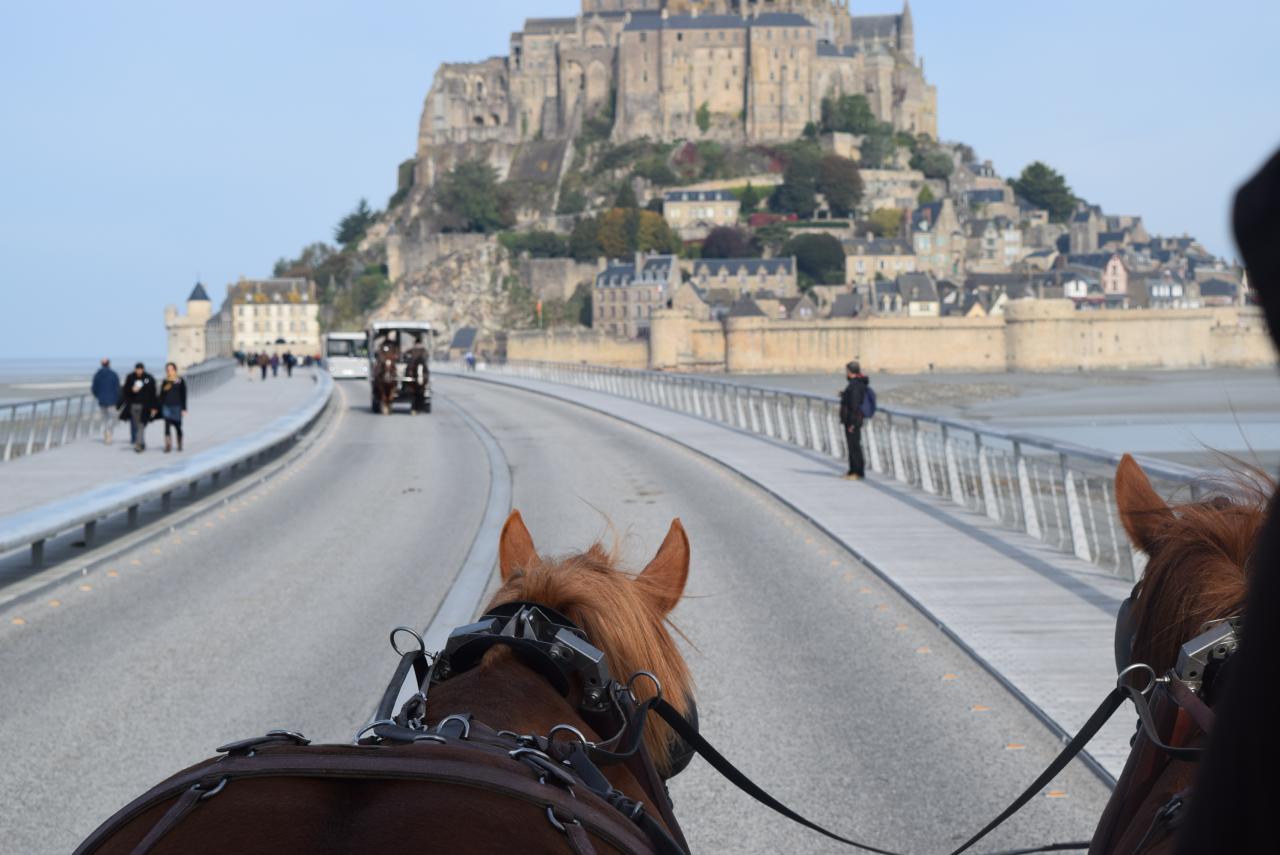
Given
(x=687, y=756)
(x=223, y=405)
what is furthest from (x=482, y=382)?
(x=687, y=756)

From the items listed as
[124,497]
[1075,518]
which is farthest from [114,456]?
[1075,518]

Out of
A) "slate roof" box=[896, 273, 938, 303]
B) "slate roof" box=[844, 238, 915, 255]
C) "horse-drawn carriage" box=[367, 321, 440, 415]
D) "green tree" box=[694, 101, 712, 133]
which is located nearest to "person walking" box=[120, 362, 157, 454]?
"horse-drawn carriage" box=[367, 321, 440, 415]

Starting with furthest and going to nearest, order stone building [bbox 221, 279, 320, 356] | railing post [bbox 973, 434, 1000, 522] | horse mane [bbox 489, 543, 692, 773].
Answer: stone building [bbox 221, 279, 320, 356] < railing post [bbox 973, 434, 1000, 522] < horse mane [bbox 489, 543, 692, 773]

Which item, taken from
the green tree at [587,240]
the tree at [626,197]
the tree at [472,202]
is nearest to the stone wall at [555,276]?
the green tree at [587,240]

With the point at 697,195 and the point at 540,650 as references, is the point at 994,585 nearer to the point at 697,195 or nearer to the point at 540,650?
the point at 540,650

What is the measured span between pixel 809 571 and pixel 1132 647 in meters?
9.90

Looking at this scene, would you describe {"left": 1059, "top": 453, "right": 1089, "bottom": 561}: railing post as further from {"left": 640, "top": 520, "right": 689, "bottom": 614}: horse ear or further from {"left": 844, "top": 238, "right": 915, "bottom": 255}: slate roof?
{"left": 844, "top": 238, "right": 915, "bottom": 255}: slate roof

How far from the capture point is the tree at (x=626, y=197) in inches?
5408

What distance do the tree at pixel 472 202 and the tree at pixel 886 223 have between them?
33.6m

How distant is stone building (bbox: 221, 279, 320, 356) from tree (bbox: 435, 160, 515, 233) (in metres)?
14.8

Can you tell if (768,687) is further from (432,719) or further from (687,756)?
(432,719)

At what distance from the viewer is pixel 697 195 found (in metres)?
138

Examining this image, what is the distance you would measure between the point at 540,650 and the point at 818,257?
131810 millimetres

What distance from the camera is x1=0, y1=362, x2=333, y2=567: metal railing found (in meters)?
13.4
